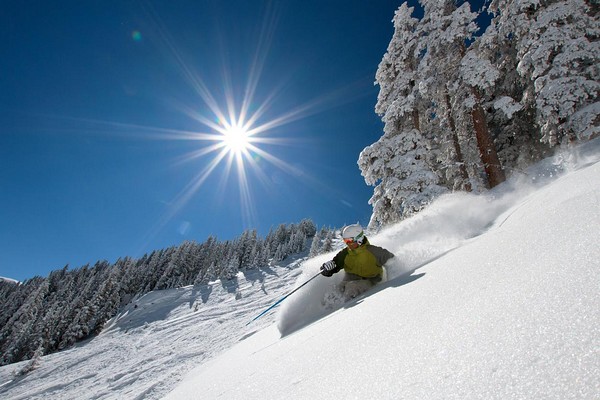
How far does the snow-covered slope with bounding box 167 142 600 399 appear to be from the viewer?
0.94 metres

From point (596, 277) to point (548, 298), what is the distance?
0.23 metres

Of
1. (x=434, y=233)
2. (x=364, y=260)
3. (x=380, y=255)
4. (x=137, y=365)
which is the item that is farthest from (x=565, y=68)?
(x=137, y=365)

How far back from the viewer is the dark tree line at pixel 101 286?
41.3m

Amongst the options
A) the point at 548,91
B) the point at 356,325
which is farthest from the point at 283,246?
the point at 356,325

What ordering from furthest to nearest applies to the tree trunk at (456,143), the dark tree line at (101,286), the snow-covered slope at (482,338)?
the dark tree line at (101,286) → the tree trunk at (456,143) → the snow-covered slope at (482,338)

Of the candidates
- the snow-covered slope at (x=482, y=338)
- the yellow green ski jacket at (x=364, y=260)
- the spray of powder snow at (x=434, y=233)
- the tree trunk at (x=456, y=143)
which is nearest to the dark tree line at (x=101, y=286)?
the spray of powder snow at (x=434, y=233)

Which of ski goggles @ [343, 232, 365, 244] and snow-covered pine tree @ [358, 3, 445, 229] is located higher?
snow-covered pine tree @ [358, 3, 445, 229]

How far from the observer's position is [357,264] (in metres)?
5.31

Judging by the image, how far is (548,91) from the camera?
9.66 metres

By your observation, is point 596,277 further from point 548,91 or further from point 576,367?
point 548,91

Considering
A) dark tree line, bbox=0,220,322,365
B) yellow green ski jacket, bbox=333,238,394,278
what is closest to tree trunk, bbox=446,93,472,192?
yellow green ski jacket, bbox=333,238,394,278

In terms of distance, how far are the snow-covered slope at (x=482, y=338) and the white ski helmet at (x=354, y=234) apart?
2498 millimetres

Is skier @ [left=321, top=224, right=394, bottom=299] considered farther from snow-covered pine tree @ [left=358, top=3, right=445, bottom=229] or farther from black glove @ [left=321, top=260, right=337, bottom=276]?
snow-covered pine tree @ [left=358, top=3, right=445, bottom=229]

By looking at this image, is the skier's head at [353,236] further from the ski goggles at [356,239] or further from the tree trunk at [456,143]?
the tree trunk at [456,143]
